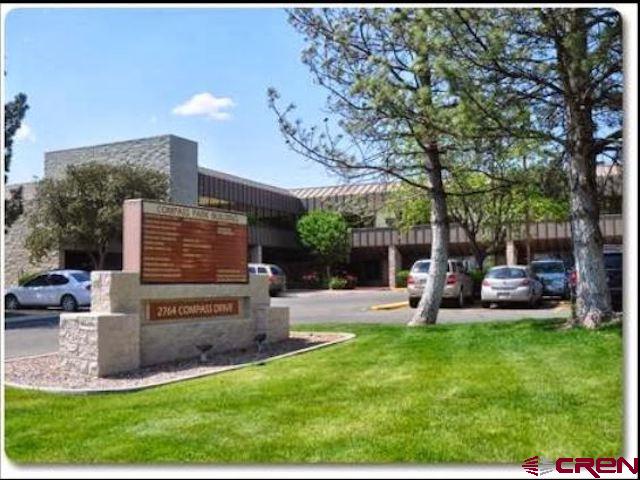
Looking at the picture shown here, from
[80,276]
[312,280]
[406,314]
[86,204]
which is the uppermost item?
[86,204]

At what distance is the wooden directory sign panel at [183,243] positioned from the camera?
32.6 feet

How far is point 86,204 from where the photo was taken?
28.6 meters

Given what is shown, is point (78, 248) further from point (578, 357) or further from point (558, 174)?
point (578, 357)

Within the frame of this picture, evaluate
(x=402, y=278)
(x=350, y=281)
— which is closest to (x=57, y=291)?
(x=350, y=281)

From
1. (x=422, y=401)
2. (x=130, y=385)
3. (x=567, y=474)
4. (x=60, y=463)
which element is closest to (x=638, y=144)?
(x=567, y=474)

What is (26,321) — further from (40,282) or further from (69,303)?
(40,282)

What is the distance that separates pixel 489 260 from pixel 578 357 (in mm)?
34801

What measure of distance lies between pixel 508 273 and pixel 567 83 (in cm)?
1168

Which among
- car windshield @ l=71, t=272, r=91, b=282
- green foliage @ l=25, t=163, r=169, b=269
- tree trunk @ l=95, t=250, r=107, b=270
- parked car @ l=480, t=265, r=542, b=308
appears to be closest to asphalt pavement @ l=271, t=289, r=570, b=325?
parked car @ l=480, t=265, r=542, b=308

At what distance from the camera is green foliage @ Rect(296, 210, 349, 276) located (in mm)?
41897

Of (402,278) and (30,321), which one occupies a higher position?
(402,278)

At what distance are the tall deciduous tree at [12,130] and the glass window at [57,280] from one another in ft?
8.10

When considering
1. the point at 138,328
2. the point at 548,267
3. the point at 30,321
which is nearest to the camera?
the point at 138,328

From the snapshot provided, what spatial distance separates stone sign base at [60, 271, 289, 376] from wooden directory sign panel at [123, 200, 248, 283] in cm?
18
